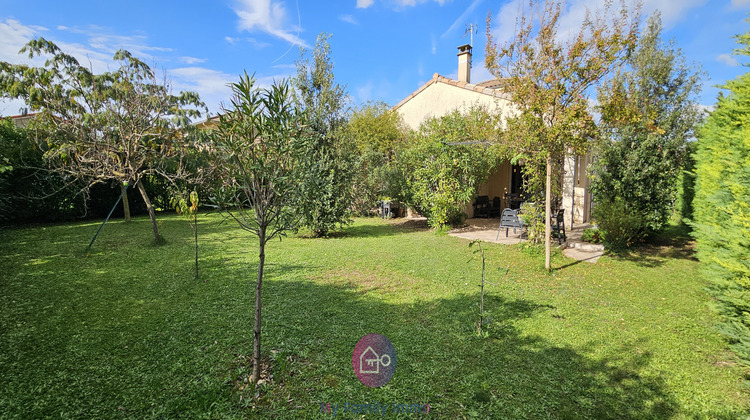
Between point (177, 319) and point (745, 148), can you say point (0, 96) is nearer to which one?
point (177, 319)

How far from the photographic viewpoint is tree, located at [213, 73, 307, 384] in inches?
106

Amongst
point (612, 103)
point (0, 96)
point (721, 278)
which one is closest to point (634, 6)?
point (612, 103)

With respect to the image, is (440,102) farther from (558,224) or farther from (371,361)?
(371,361)

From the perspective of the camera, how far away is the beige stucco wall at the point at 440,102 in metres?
12.2

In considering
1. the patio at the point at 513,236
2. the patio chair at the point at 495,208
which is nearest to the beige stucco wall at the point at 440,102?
the patio chair at the point at 495,208

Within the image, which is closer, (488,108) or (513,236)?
(513,236)

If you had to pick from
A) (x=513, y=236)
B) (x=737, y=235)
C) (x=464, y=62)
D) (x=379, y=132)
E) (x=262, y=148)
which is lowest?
(x=513, y=236)

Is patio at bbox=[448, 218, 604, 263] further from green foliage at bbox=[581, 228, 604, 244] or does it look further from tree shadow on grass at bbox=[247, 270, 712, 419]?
tree shadow on grass at bbox=[247, 270, 712, 419]

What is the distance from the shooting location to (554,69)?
17.3ft

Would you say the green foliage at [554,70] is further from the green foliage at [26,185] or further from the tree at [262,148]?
the green foliage at [26,185]

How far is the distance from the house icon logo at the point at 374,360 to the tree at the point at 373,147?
1054 cm

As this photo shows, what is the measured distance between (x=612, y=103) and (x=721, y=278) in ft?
11.2

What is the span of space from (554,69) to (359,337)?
5.28 metres

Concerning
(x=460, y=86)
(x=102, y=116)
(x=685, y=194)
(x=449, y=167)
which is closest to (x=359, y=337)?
(x=449, y=167)
